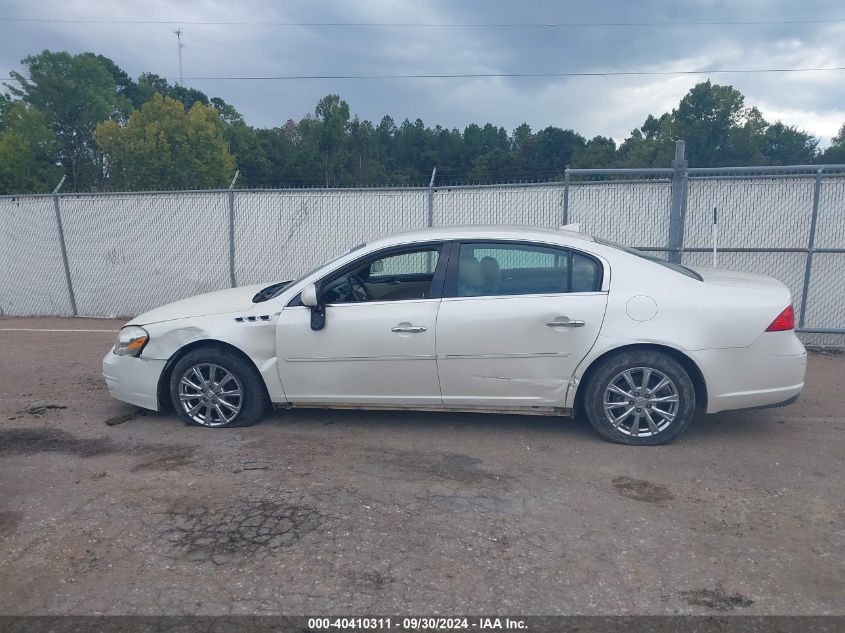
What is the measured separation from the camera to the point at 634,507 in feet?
12.9

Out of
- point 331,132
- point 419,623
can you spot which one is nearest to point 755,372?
point 419,623

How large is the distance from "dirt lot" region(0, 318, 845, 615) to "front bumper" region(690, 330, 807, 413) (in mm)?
361

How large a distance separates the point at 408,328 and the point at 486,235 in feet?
3.04

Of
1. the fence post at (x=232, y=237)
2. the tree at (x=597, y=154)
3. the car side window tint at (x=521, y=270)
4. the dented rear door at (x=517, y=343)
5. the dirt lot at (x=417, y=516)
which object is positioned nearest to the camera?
the dirt lot at (x=417, y=516)

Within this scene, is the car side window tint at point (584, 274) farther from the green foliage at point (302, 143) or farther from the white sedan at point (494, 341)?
the green foliage at point (302, 143)

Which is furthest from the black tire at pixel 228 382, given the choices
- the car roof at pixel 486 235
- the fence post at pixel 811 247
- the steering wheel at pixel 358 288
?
the fence post at pixel 811 247

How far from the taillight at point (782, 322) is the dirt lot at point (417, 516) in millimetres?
860

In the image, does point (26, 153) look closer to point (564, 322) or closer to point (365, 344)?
point (365, 344)

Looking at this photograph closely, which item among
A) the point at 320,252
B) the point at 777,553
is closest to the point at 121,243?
the point at 320,252

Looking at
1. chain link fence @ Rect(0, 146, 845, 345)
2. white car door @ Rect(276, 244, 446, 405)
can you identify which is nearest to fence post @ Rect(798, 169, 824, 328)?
chain link fence @ Rect(0, 146, 845, 345)

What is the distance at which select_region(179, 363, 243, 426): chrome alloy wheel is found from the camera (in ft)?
17.5

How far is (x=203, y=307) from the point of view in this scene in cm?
558

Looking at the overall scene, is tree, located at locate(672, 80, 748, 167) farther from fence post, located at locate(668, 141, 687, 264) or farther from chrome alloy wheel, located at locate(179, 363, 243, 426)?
chrome alloy wheel, located at locate(179, 363, 243, 426)

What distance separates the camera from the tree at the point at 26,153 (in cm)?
4431
